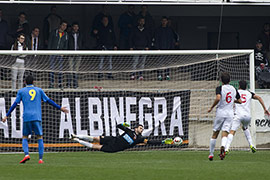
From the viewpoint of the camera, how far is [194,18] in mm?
24828

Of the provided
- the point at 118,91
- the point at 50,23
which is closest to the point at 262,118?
the point at 118,91

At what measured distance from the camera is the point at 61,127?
17328mm

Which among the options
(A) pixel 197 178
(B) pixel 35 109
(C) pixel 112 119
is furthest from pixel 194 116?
(A) pixel 197 178

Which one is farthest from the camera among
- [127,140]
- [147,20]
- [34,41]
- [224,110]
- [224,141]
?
[147,20]

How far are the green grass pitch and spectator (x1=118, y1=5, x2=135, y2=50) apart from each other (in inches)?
252

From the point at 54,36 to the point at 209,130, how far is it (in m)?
5.59

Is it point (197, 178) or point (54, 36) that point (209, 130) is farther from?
point (197, 178)

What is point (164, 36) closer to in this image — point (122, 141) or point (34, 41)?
point (34, 41)

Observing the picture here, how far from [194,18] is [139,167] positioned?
1360cm

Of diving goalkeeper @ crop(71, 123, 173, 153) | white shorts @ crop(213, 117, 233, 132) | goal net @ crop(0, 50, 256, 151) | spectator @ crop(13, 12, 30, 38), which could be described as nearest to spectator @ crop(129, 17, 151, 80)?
goal net @ crop(0, 50, 256, 151)

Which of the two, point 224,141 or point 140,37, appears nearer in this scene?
point 224,141

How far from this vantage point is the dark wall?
2295cm

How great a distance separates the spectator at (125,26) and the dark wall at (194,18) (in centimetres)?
168

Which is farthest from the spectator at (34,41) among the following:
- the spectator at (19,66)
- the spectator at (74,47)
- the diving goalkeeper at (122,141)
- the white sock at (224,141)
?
the white sock at (224,141)
